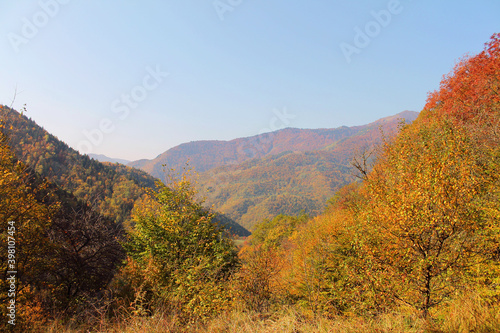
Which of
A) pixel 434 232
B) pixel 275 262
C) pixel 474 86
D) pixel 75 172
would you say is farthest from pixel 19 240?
pixel 75 172

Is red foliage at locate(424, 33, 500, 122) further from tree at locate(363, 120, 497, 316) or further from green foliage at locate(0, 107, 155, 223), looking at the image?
green foliage at locate(0, 107, 155, 223)

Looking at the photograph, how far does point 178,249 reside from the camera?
1377 cm

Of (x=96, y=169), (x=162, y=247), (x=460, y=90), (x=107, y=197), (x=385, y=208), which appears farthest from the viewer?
(x=96, y=169)

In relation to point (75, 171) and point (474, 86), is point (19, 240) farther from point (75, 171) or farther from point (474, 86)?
point (75, 171)

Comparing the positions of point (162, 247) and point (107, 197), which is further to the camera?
point (107, 197)

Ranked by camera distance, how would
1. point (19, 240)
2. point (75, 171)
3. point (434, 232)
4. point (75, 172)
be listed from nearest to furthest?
point (434, 232) → point (19, 240) → point (75, 172) → point (75, 171)

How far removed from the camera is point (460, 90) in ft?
75.5

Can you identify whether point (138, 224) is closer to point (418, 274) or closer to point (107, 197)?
point (418, 274)

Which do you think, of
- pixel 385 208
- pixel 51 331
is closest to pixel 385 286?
pixel 385 208

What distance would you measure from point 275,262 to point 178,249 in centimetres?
574

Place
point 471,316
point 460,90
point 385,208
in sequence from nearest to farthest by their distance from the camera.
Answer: point 471,316, point 385,208, point 460,90

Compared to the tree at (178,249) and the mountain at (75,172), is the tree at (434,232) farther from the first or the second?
the mountain at (75,172)

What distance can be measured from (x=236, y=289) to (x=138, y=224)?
30.0 ft

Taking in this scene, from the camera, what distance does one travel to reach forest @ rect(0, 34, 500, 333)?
6051 mm
